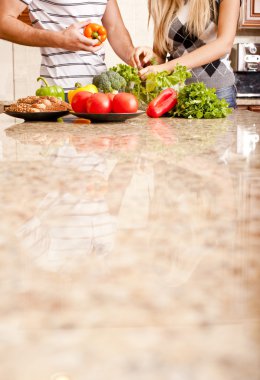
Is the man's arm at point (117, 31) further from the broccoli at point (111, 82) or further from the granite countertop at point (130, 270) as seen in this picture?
the granite countertop at point (130, 270)

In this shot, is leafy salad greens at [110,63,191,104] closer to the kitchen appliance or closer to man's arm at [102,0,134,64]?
man's arm at [102,0,134,64]

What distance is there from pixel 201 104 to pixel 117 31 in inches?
45.9

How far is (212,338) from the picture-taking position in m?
0.29

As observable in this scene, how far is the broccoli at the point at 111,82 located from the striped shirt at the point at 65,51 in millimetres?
419

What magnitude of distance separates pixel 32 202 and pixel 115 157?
362 millimetres

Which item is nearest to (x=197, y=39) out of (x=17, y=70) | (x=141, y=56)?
(x=141, y=56)

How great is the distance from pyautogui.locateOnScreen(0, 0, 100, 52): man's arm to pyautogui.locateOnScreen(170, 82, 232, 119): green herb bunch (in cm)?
56

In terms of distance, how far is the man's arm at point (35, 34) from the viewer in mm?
2150

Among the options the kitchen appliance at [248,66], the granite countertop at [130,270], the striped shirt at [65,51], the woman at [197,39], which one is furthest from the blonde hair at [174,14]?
the kitchen appliance at [248,66]

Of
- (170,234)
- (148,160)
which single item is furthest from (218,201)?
(148,160)

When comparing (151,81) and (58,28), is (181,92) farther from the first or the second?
(58,28)

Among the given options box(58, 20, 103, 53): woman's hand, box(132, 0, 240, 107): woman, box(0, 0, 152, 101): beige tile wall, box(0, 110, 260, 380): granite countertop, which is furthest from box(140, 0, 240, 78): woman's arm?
box(0, 0, 152, 101): beige tile wall

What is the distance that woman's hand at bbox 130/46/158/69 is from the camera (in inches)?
84.2

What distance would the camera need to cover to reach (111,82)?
2092mm
